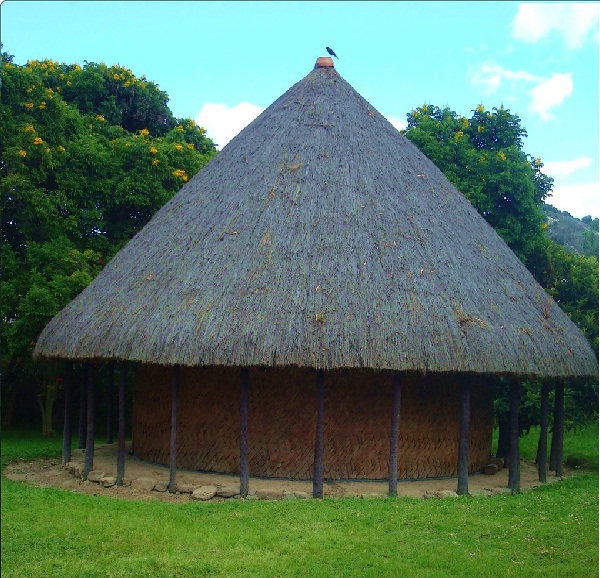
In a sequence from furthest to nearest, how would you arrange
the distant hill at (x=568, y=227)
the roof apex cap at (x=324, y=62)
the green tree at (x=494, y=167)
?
the distant hill at (x=568, y=227), the green tree at (x=494, y=167), the roof apex cap at (x=324, y=62)

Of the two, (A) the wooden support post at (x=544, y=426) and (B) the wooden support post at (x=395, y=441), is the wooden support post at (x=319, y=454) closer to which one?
(B) the wooden support post at (x=395, y=441)

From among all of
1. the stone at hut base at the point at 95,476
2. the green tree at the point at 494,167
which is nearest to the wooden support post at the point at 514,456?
the stone at hut base at the point at 95,476

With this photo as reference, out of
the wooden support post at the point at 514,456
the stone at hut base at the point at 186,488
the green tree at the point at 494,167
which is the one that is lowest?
the stone at hut base at the point at 186,488

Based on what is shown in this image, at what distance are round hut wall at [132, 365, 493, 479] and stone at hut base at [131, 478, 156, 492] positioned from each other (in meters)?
1.23

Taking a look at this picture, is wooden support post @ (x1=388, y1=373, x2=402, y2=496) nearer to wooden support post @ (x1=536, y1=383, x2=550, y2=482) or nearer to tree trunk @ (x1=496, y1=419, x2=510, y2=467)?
wooden support post @ (x1=536, y1=383, x2=550, y2=482)

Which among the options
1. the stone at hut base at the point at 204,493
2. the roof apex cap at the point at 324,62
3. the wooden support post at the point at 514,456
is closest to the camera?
the stone at hut base at the point at 204,493

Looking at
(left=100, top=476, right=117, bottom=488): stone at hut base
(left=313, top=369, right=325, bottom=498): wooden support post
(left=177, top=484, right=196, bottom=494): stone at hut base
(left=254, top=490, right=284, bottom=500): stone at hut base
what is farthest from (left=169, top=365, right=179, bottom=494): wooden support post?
(left=313, top=369, right=325, bottom=498): wooden support post

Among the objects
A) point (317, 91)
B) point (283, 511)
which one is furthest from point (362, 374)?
point (317, 91)

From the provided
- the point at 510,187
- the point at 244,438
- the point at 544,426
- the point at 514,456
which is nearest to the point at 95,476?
the point at 244,438

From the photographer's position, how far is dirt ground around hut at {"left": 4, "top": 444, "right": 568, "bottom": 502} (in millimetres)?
12516

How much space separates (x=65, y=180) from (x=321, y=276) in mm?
9579

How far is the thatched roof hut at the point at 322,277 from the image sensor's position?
39.7 ft

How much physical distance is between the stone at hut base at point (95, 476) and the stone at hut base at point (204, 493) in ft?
7.04

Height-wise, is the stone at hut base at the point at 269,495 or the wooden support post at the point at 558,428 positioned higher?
the wooden support post at the point at 558,428
